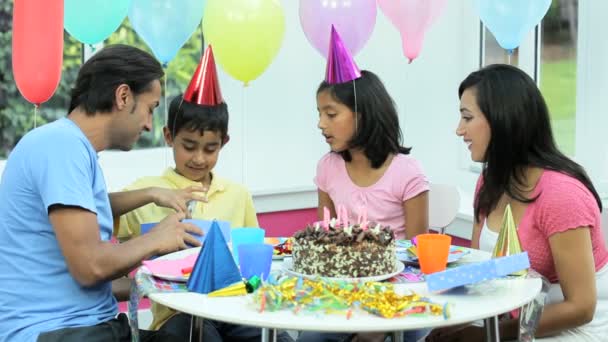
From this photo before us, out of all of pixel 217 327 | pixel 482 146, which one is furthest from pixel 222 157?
pixel 482 146

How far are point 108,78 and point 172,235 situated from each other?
381 millimetres

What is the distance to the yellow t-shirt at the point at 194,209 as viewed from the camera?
103 inches

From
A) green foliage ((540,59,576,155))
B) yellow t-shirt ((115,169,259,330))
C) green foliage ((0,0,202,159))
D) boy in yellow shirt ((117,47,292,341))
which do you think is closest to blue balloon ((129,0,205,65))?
boy in yellow shirt ((117,47,292,341))

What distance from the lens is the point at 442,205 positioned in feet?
9.68

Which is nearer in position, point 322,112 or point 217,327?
point 217,327

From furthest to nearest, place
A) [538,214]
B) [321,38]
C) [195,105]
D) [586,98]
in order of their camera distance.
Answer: [586,98], [321,38], [195,105], [538,214]

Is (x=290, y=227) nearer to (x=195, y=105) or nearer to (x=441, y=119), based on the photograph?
(x=441, y=119)

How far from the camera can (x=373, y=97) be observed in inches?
111

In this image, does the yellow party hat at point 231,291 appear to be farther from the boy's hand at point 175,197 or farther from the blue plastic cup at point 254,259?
the boy's hand at point 175,197

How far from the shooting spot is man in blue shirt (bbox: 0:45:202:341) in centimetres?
203

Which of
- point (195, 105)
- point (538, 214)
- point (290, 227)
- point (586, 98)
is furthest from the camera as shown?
point (290, 227)

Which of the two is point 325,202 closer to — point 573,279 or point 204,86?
point 204,86

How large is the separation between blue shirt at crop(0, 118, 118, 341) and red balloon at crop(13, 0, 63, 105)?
49 cm

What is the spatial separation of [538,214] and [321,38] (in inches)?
38.8
